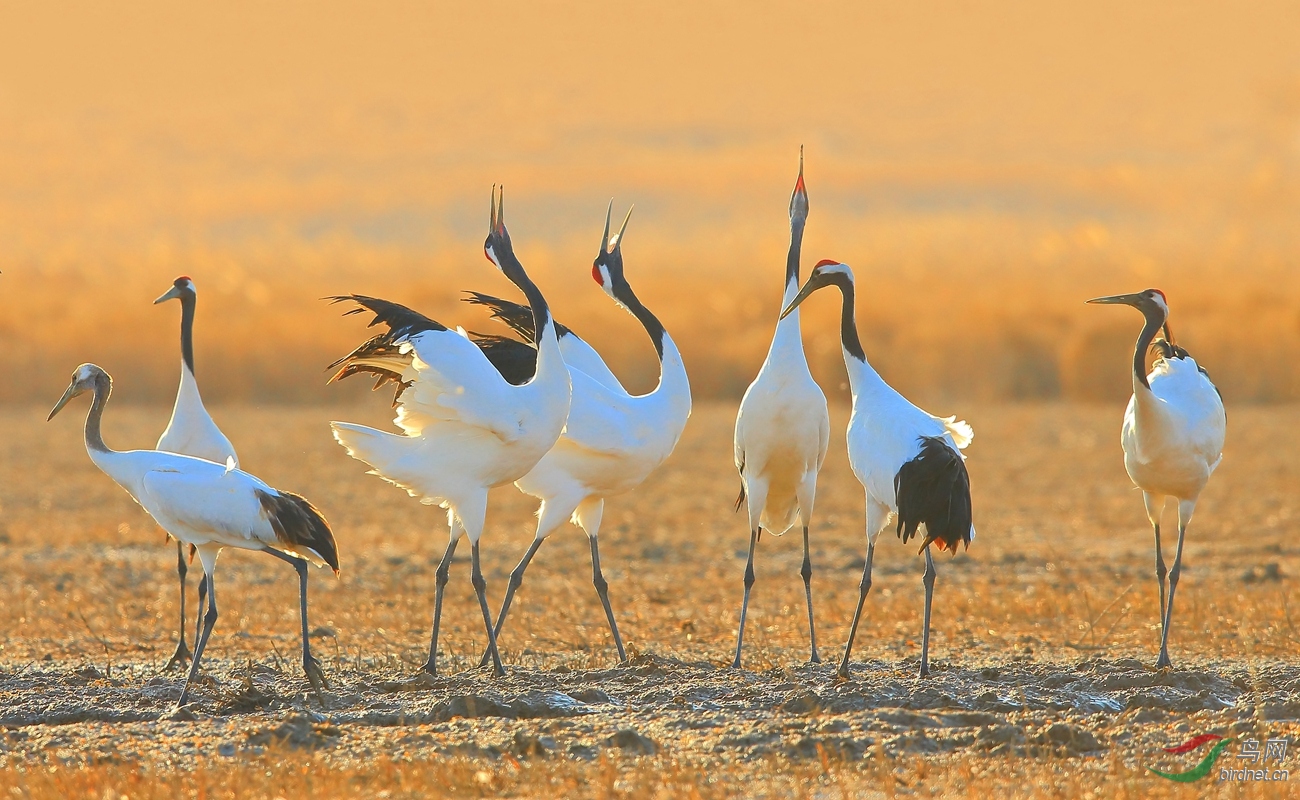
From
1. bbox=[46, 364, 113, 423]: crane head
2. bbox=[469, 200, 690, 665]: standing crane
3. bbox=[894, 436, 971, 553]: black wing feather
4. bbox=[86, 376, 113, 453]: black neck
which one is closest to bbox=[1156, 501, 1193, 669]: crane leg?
bbox=[894, 436, 971, 553]: black wing feather

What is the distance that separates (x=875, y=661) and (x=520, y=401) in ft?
7.99

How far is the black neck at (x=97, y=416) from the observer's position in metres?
7.74

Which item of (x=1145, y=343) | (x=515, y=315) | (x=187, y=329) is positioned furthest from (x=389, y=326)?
(x=1145, y=343)

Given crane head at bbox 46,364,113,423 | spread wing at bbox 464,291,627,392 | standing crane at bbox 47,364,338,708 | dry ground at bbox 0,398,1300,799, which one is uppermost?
spread wing at bbox 464,291,627,392

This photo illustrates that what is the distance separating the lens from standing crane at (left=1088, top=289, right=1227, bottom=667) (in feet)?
26.1

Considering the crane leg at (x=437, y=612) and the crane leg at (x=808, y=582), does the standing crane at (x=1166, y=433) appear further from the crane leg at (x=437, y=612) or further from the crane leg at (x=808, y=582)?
the crane leg at (x=437, y=612)

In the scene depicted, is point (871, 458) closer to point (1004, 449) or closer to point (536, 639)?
point (536, 639)

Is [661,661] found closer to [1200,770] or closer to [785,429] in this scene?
[785,429]

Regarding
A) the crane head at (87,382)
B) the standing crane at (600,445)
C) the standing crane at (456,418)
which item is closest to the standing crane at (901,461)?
the standing crane at (600,445)

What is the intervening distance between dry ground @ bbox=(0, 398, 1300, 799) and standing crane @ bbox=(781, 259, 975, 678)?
26.8 inches

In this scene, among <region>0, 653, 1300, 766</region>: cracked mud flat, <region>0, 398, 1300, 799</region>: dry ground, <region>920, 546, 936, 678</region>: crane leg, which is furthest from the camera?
<region>920, 546, 936, 678</region>: crane leg

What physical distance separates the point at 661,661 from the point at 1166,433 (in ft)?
9.48

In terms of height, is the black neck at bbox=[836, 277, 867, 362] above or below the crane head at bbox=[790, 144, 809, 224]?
below

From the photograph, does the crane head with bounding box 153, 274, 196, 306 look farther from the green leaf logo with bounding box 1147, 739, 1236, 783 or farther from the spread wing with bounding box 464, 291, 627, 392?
the green leaf logo with bounding box 1147, 739, 1236, 783
